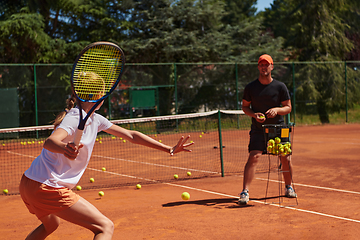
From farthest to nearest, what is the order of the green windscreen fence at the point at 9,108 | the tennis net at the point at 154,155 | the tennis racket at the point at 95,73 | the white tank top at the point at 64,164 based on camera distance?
the green windscreen fence at the point at 9,108 → the tennis net at the point at 154,155 → the tennis racket at the point at 95,73 → the white tank top at the point at 64,164

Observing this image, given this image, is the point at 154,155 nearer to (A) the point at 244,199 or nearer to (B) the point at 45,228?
(A) the point at 244,199

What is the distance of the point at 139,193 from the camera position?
6.09 metres

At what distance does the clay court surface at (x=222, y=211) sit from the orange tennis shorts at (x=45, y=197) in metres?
1.59

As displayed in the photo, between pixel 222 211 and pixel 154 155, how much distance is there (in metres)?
5.58

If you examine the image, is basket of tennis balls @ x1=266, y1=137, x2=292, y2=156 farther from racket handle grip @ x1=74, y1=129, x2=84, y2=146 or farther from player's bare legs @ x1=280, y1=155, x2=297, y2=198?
racket handle grip @ x1=74, y1=129, x2=84, y2=146

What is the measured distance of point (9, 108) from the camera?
1374 cm

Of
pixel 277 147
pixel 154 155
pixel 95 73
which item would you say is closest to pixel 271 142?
pixel 277 147

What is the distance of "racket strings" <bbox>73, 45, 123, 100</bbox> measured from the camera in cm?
266

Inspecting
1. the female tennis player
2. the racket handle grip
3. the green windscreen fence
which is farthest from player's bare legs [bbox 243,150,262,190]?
the green windscreen fence

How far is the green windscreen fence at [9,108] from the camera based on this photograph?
44.5ft

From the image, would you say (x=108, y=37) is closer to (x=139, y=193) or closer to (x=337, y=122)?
(x=337, y=122)

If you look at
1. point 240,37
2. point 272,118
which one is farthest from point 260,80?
point 240,37

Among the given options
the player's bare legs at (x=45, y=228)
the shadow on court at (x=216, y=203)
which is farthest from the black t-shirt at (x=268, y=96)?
the player's bare legs at (x=45, y=228)

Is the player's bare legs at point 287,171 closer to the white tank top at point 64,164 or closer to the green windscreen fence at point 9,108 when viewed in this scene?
the white tank top at point 64,164
